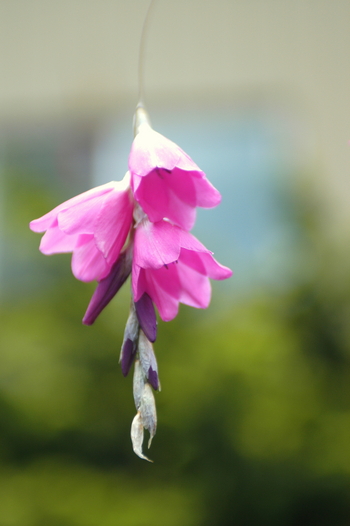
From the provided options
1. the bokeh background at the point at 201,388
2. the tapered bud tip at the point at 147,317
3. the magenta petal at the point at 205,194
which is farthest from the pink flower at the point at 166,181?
the bokeh background at the point at 201,388

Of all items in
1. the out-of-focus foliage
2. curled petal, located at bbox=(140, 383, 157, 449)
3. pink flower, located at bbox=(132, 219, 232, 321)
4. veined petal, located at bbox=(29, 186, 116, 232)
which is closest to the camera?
curled petal, located at bbox=(140, 383, 157, 449)

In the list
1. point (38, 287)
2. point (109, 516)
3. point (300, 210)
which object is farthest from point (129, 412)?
point (300, 210)

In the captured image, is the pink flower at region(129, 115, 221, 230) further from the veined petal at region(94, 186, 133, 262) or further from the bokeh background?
the bokeh background

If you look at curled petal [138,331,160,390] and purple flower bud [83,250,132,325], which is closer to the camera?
curled petal [138,331,160,390]

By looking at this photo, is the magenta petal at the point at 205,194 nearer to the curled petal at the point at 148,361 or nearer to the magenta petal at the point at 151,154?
the magenta petal at the point at 151,154

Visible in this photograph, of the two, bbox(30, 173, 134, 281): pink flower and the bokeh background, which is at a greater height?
bbox(30, 173, 134, 281): pink flower

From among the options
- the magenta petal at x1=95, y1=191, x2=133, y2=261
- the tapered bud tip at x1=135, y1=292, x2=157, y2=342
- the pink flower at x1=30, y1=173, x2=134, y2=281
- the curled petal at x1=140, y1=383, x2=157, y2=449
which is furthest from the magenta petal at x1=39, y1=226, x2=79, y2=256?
the curled petal at x1=140, y1=383, x2=157, y2=449

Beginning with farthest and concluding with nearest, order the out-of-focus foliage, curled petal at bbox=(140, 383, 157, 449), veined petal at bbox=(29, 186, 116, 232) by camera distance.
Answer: the out-of-focus foliage, veined petal at bbox=(29, 186, 116, 232), curled petal at bbox=(140, 383, 157, 449)
